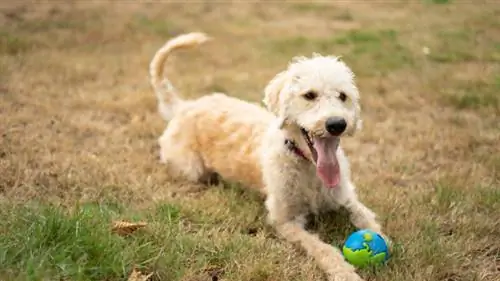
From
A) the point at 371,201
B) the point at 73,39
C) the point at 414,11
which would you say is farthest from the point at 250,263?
the point at 414,11

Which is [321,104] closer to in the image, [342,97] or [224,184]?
[342,97]

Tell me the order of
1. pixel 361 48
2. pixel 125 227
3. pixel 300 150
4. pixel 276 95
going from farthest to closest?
pixel 361 48
pixel 276 95
pixel 300 150
pixel 125 227

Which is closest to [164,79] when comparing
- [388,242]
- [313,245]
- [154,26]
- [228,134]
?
[228,134]

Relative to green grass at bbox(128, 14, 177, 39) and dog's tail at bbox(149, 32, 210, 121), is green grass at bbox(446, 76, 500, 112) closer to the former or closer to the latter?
dog's tail at bbox(149, 32, 210, 121)

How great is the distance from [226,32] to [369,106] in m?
4.76

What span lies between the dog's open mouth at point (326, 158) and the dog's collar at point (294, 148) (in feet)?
0.54

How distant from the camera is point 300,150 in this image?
13.1 feet

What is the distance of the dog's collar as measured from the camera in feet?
13.1

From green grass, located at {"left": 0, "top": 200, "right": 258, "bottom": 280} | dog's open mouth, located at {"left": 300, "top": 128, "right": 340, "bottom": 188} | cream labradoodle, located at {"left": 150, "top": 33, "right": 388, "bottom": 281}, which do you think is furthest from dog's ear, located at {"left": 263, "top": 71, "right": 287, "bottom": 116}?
green grass, located at {"left": 0, "top": 200, "right": 258, "bottom": 280}

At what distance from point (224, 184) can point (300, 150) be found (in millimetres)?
1140

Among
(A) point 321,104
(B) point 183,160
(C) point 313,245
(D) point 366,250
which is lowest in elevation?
(B) point 183,160

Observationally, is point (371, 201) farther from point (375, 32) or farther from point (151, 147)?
point (375, 32)

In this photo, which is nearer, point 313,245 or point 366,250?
point 366,250

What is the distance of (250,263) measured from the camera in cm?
319
